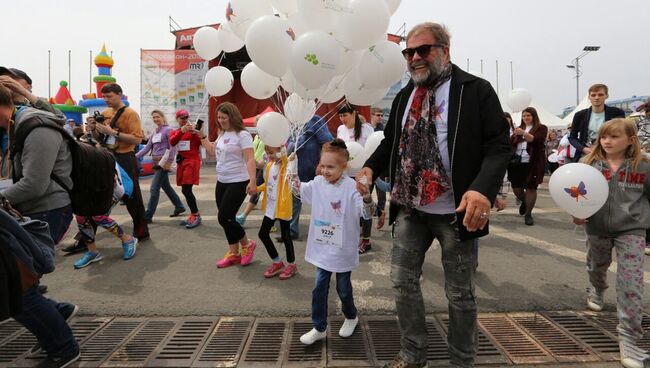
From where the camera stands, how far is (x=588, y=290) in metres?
3.41

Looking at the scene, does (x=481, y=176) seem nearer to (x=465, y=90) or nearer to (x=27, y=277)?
(x=465, y=90)

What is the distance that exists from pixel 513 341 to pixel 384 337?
92 cm

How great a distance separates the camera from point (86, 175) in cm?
325

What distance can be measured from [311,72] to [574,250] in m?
4.20

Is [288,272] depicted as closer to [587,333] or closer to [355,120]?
[355,120]

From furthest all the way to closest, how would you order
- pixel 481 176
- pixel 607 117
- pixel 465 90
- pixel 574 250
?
1. pixel 574 250
2. pixel 607 117
3. pixel 465 90
4. pixel 481 176

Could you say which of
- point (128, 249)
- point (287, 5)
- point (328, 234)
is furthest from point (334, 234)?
point (128, 249)

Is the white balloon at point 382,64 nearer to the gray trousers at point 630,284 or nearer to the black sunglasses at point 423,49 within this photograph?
the black sunglasses at point 423,49

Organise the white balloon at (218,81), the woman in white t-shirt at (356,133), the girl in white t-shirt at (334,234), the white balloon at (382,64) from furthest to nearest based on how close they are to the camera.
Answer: the white balloon at (218,81) < the woman in white t-shirt at (356,133) < the white balloon at (382,64) < the girl in white t-shirt at (334,234)

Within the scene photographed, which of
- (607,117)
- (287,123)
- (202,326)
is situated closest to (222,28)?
(287,123)

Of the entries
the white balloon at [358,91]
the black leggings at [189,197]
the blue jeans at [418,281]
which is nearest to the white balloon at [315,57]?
the white balloon at [358,91]

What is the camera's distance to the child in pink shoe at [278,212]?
12.6ft

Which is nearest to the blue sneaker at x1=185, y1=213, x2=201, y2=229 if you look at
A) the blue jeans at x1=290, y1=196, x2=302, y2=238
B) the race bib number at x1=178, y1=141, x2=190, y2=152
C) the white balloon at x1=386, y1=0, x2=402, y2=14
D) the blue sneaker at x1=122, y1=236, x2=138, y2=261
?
the race bib number at x1=178, y1=141, x2=190, y2=152

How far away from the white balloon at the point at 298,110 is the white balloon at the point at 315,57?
61 centimetres
